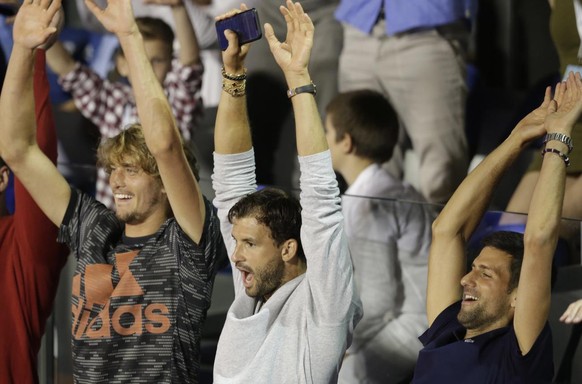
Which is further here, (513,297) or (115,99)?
(115,99)

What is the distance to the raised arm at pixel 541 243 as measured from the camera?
7.06 feet

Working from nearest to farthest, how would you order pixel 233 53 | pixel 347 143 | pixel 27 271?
pixel 233 53, pixel 27 271, pixel 347 143

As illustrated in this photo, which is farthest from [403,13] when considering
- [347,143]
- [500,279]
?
[500,279]

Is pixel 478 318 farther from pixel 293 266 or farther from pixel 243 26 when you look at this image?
pixel 243 26

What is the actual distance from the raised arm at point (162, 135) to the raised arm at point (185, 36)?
103 centimetres

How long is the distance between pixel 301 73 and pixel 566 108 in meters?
0.53

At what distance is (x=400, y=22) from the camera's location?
3.13 metres

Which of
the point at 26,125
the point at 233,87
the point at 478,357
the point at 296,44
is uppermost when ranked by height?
the point at 296,44

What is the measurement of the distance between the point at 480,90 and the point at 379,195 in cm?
41

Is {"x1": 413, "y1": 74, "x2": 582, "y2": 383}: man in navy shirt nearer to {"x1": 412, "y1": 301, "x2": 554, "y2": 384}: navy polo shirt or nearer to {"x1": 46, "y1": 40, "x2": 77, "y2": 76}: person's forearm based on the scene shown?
{"x1": 412, "y1": 301, "x2": 554, "y2": 384}: navy polo shirt

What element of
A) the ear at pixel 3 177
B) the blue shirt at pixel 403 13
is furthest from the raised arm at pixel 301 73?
the ear at pixel 3 177

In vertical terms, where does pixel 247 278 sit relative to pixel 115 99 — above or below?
below

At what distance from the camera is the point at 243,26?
2455 mm

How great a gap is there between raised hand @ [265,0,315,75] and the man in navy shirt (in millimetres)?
443
